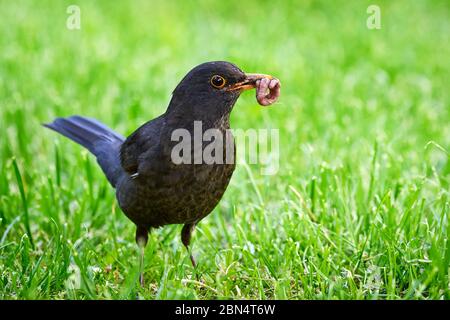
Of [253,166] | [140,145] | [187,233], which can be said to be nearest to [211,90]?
[140,145]

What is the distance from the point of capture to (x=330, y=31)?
27.5 ft

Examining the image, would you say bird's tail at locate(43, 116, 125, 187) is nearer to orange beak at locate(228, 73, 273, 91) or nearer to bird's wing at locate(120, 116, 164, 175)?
bird's wing at locate(120, 116, 164, 175)

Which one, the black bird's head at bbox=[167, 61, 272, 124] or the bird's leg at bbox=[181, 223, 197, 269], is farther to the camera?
the bird's leg at bbox=[181, 223, 197, 269]

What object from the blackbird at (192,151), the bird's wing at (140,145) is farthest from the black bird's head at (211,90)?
the bird's wing at (140,145)

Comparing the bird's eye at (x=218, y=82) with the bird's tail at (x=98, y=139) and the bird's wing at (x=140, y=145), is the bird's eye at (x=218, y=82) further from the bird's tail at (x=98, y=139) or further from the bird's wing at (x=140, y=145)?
the bird's tail at (x=98, y=139)

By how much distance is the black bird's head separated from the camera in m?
3.47

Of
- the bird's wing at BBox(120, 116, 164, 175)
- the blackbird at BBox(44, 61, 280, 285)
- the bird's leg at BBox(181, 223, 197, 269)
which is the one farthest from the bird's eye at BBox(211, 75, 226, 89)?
the bird's leg at BBox(181, 223, 197, 269)

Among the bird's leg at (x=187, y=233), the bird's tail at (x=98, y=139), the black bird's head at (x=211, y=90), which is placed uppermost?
the black bird's head at (x=211, y=90)

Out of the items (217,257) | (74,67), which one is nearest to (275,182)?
(217,257)

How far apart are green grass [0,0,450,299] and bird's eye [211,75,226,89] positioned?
3.02 ft

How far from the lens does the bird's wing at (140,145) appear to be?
3.57 metres

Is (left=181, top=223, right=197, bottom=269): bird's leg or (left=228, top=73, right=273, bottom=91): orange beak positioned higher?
(left=228, top=73, right=273, bottom=91): orange beak

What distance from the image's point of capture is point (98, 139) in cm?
445
